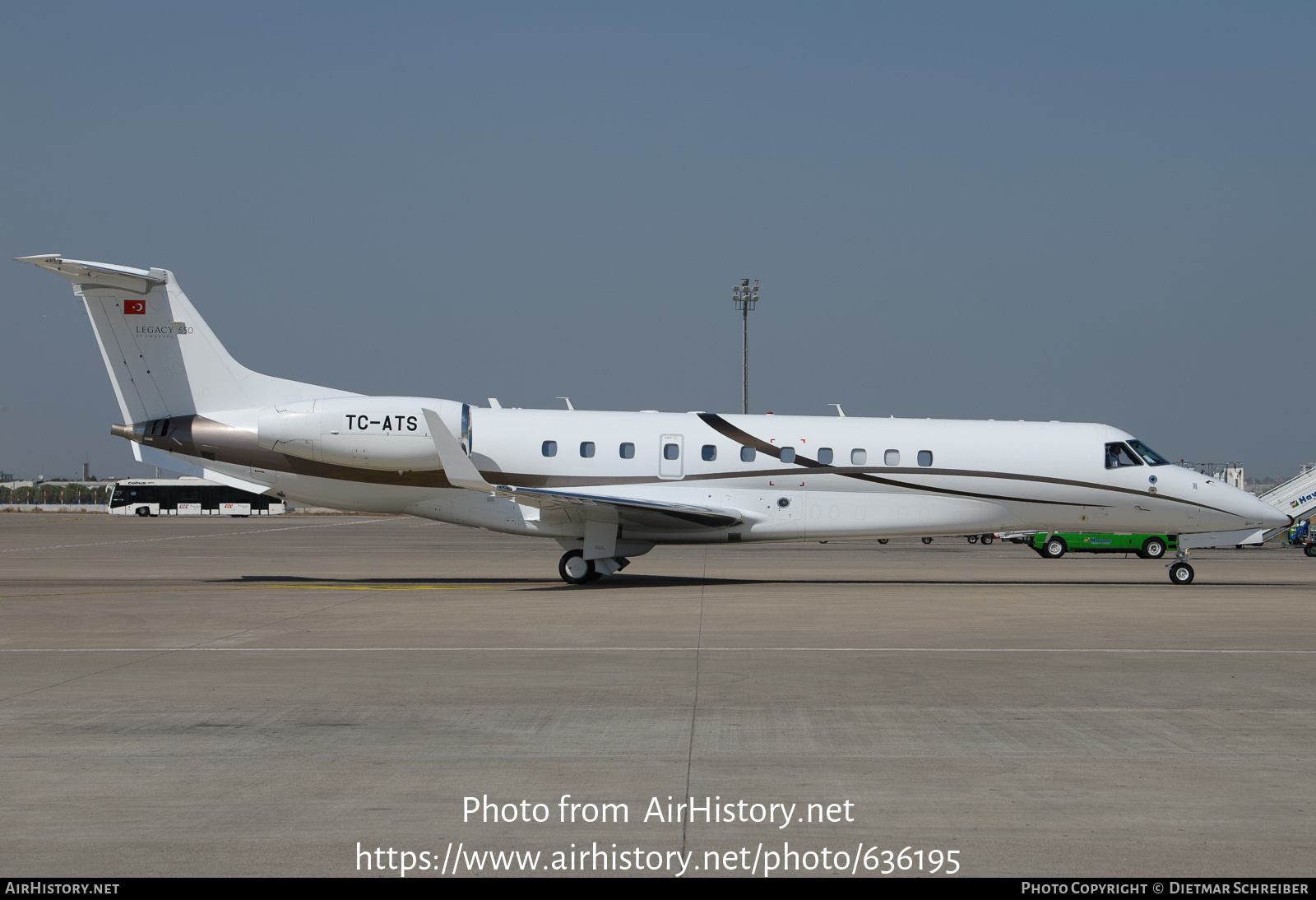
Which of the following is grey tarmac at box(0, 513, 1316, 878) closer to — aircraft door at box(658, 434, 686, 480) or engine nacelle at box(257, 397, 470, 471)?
engine nacelle at box(257, 397, 470, 471)

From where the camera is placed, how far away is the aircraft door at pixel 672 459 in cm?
2062

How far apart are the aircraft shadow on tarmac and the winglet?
102 inches

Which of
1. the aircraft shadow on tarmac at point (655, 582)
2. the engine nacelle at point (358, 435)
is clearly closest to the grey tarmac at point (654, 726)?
the aircraft shadow on tarmac at point (655, 582)

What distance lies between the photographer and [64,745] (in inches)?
280

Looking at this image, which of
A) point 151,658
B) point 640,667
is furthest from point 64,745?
point 640,667

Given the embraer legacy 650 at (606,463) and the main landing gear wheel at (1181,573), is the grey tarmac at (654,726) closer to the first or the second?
the embraer legacy 650 at (606,463)

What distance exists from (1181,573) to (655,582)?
10.4 meters

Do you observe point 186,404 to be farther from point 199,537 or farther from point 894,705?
point 199,537

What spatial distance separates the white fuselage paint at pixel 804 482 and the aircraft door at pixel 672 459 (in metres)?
0.02

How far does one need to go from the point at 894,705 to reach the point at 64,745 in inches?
236

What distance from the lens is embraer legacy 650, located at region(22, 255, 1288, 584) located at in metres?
20.2

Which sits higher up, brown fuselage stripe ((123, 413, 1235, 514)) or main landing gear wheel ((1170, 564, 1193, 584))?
brown fuselage stripe ((123, 413, 1235, 514))

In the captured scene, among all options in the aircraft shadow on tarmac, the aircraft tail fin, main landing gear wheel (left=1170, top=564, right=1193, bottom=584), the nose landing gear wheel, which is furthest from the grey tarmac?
the nose landing gear wheel

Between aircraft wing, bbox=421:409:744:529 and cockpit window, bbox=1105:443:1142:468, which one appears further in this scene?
cockpit window, bbox=1105:443:1142:468
